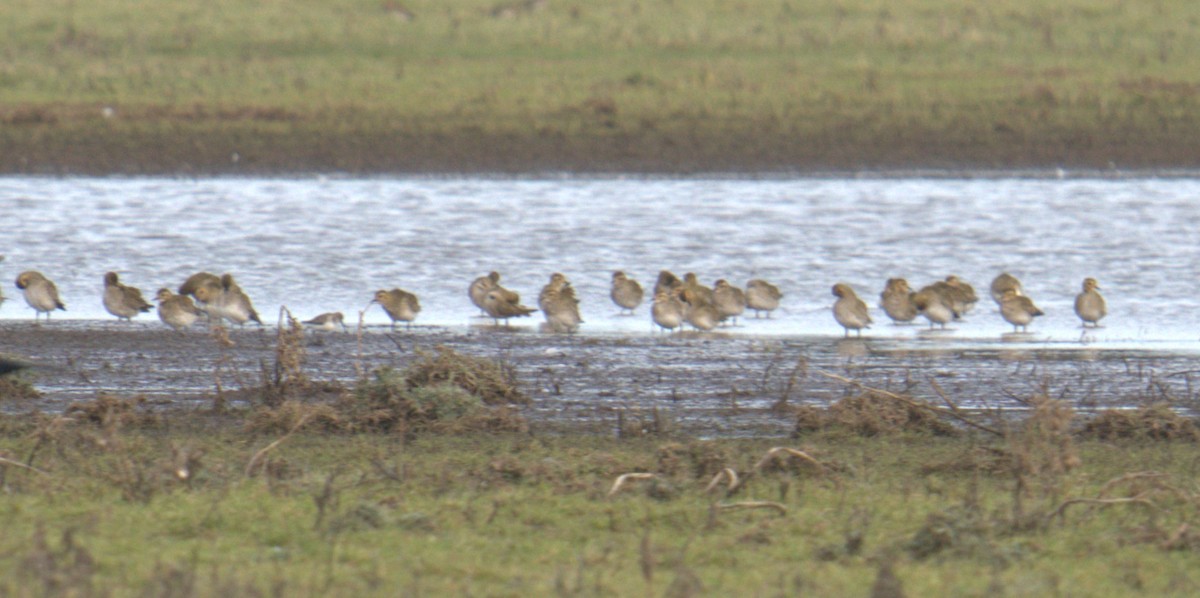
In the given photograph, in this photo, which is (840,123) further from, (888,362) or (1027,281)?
(888,362)

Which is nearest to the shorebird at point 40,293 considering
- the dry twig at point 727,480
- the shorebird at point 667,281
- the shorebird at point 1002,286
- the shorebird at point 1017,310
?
the shorebird at point 667,281

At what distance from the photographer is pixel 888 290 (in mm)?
13969

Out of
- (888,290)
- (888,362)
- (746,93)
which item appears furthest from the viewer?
(746,93)

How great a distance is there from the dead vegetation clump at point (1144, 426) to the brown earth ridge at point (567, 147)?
48.8ft

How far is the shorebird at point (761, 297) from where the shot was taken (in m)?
14.1

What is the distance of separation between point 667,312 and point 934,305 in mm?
1854

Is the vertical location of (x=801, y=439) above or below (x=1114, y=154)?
below

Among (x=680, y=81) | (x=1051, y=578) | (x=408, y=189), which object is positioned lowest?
(x=1051, y=578)

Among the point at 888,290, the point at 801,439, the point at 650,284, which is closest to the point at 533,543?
the point at 801,439

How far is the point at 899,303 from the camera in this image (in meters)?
13.6

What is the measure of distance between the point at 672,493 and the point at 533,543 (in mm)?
944

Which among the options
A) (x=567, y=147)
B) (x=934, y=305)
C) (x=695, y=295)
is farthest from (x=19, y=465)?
(x=567, y=147)

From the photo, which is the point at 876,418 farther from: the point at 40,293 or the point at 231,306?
the point at 40,293

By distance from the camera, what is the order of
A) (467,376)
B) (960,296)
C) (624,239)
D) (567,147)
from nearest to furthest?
(467,376) < (960,296) < (624,239) < (567,147)
